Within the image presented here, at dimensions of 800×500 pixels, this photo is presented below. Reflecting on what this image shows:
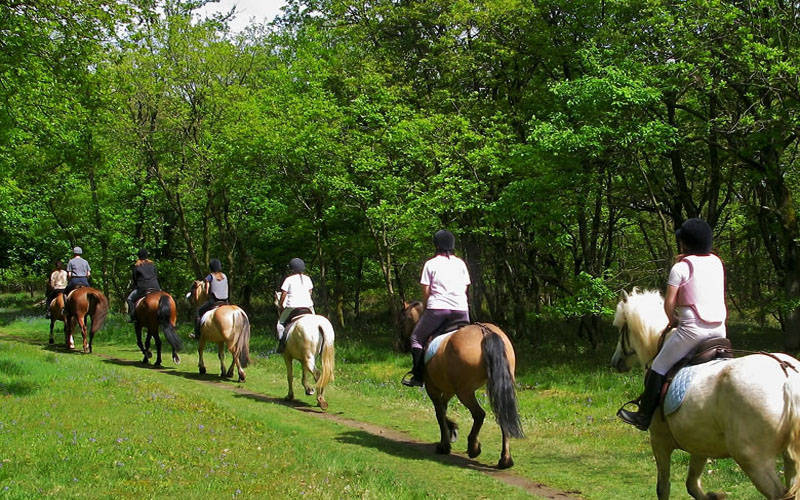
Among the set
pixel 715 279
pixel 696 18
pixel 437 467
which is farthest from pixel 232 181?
pixel 715 279

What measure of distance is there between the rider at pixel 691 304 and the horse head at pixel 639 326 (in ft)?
2.91

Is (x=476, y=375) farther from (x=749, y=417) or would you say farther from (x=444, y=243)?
(x=749, y=417)

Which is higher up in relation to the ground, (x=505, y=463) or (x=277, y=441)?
(x=277, y=441)

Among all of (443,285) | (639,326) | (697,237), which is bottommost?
(639,326)

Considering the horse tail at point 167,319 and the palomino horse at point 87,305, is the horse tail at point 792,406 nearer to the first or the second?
A: the horse tail at point 167,319

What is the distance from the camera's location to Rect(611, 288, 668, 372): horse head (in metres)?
7.67

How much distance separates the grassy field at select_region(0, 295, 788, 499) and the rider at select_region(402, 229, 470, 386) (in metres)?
1.74

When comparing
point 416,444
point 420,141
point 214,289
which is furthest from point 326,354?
point 420,141

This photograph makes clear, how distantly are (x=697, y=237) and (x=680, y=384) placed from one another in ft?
4.80

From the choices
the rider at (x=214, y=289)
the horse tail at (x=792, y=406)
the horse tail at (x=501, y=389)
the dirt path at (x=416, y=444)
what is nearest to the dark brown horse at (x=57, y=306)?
the dirt path at (x=416, y=444)

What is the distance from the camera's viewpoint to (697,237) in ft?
22.0

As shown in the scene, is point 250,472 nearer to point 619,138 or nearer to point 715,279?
point 715,279

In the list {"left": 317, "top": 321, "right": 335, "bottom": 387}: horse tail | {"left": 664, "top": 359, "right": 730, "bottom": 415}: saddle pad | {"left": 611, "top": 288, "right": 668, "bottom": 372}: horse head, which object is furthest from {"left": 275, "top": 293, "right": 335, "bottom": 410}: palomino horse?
{"left": 664, "top": 359, "right": 730, "bottom": 415}: saddle pad

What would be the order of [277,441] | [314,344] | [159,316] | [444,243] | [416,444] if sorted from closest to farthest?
1. [277,441]
2. [444,243]
3. [416,444]
4. [314,344]
5. [159,316]
